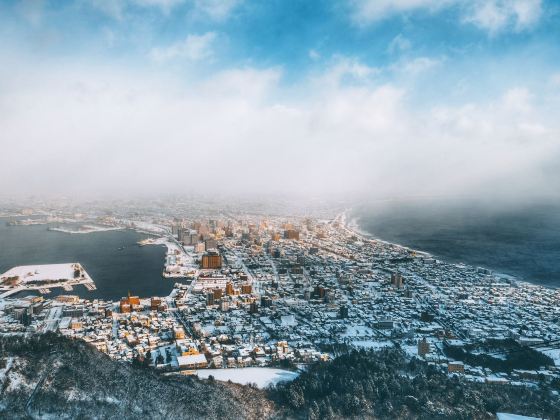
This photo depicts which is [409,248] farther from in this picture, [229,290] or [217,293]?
[217,293]

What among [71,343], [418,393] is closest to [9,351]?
[71,343]

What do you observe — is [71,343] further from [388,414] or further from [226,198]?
[226,198]

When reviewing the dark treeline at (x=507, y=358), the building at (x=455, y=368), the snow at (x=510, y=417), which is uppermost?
the dark treeline at (x=507, y=358)

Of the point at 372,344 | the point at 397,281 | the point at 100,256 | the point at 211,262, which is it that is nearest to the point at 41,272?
the point at 100,256

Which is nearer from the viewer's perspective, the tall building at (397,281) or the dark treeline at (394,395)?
the dark treeline at (394,395)

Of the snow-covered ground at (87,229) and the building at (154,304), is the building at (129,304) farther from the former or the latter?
the snow-covered ground at (87,229)

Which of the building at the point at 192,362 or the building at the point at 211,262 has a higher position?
the building at the point at 211,262

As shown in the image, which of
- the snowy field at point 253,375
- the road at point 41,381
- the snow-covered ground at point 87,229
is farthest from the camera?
the snow-covered ground at point 87,229

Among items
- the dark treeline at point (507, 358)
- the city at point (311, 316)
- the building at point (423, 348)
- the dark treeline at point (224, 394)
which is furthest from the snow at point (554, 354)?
the building at point (423, 348)

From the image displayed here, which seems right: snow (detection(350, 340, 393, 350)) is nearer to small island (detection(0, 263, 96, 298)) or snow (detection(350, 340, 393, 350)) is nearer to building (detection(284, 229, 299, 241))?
small island (detection(0, 263, 96, 298))
